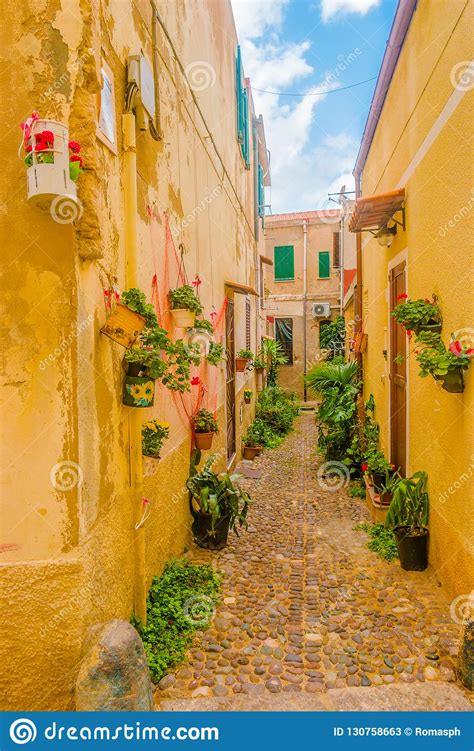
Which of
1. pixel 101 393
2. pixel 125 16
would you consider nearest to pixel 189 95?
pixel 125 16

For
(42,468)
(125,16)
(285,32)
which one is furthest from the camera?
(285,32)

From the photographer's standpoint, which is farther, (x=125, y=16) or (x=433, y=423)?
(x=433, y=423)

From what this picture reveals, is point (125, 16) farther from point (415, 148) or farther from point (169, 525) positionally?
point (169, 525)

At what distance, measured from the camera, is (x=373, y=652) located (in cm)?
306

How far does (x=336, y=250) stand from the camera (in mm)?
17812

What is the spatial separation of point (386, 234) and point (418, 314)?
245 cm

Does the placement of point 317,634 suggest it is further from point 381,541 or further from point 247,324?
point 247,324

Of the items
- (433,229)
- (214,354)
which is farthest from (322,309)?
(433,229)

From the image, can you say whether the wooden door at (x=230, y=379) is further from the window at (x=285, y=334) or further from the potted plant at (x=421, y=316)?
the window at (x=285, y=334)

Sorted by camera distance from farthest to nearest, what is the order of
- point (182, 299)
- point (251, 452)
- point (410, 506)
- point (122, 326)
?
point (251, 452) → point (410, 506) → point (182, 299) → point (122, 326)

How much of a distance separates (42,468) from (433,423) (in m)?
3.21

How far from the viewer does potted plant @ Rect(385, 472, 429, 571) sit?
13.4ft

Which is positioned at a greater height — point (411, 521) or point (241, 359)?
point (241, 359)

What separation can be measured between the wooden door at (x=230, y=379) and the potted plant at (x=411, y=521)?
3665mm
